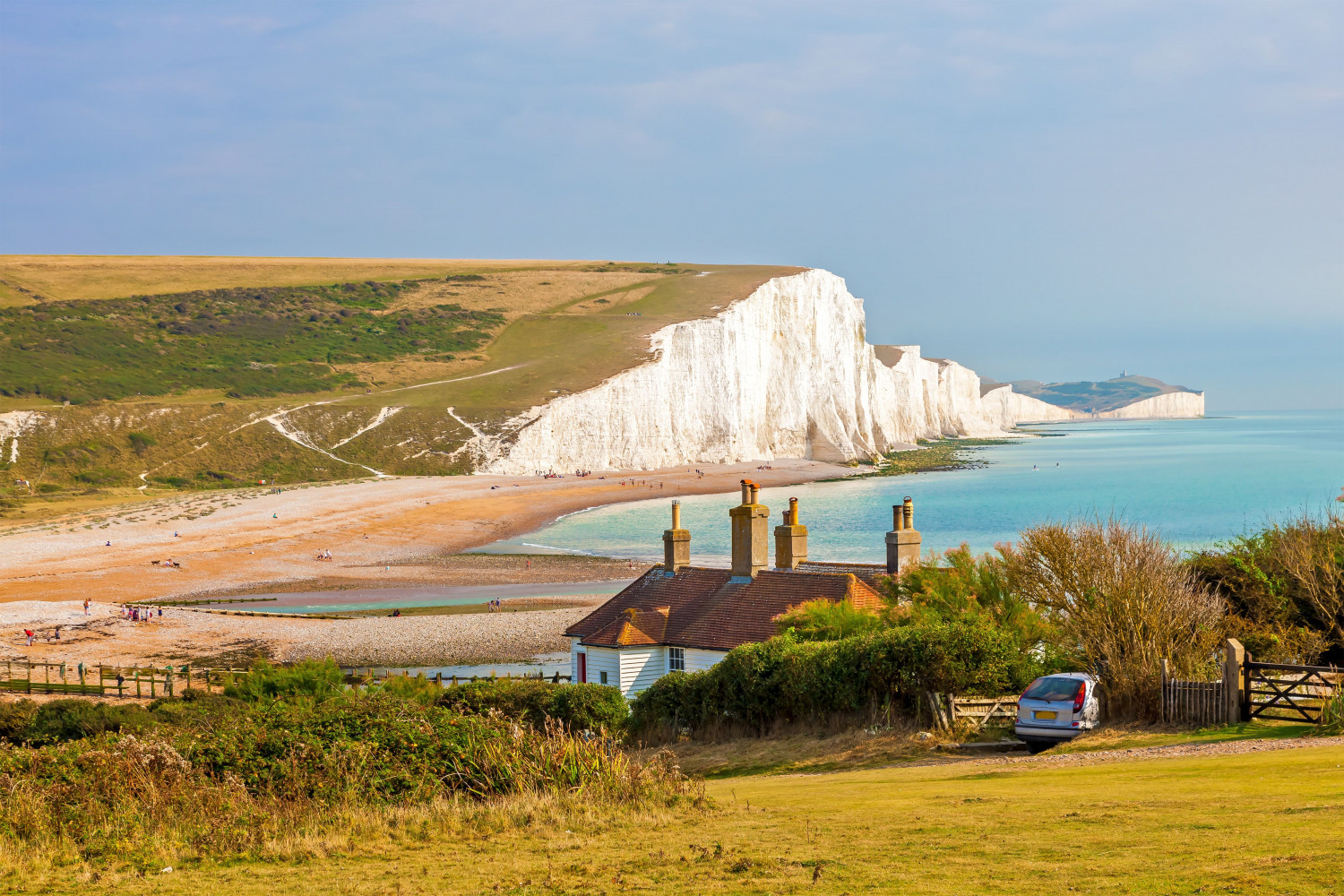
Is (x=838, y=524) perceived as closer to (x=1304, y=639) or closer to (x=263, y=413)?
(x=1304, y=639)

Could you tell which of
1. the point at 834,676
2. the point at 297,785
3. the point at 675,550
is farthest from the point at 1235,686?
the point at 675,550

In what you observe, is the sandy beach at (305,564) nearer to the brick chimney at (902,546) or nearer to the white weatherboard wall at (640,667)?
the white weatherboard wall at (640,667)

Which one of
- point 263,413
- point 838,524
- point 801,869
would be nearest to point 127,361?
point 263,413

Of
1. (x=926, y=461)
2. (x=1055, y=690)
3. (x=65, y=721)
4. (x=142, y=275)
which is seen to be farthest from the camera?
(x=142, y=275)

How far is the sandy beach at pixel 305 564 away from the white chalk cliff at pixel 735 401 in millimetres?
8283

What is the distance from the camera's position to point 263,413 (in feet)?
370

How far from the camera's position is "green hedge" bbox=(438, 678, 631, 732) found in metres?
18.9

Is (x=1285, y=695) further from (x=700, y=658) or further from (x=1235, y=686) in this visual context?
(x=700, y=658)

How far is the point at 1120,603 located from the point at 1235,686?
2.44 m

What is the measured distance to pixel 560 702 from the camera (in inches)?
754

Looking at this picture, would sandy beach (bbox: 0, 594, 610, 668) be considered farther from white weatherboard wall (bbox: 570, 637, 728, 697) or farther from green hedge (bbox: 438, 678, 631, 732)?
green hedge (bbox: 438, 678, 631, 732)

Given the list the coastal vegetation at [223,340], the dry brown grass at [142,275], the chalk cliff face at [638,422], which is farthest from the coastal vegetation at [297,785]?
the dry brown grass at [142,275]

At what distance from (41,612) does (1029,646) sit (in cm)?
3912

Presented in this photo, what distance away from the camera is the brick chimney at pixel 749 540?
984 inches
